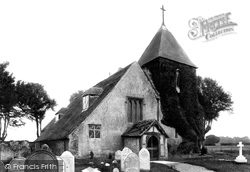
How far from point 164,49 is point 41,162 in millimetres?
20012

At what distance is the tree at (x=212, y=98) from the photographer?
4484cm

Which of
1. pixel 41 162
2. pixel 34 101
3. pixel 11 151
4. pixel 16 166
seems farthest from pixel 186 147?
pixel 34 101

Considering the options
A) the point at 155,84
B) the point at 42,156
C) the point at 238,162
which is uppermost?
the point at 155,84

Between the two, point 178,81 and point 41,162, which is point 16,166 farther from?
point 178,81

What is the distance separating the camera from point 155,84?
26906 millimetres

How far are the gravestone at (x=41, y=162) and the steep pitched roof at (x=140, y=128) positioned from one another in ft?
33.5

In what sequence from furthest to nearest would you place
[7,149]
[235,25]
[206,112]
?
[206,112]
[7,149]
[235,25]

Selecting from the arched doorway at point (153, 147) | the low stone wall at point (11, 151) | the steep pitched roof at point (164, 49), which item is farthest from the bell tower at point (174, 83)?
the low stone wall at point (11, 151)

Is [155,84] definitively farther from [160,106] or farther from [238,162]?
[238,162]

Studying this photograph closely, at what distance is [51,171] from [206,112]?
38.8m

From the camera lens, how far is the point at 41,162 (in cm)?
1088

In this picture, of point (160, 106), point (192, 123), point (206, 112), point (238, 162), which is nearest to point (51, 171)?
point (238, 162)

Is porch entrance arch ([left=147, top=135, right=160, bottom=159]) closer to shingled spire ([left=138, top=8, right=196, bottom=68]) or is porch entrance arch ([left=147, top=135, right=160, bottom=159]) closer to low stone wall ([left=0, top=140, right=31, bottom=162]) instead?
shingled spire ([left=138, top=8, right=196, bottom=68])

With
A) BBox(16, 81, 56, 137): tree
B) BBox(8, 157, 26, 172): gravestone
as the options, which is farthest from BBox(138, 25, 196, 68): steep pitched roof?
BBox(16, 81, 56, 137): tree
